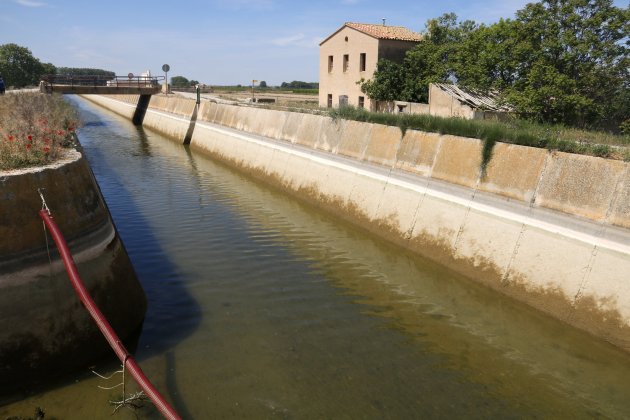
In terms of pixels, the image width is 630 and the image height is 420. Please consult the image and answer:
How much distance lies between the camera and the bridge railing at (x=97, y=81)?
43438 millimetres

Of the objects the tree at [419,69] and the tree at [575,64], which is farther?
the tree at [419,69]

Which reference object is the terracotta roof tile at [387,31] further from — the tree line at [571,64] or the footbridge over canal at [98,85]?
the footbridge over canal at [98,85]

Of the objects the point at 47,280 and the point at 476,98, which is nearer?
the point at 47,280

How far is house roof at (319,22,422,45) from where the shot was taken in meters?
33.8

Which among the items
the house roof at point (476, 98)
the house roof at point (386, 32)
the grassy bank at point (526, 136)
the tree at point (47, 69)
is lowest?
the tree at point (47, 69)

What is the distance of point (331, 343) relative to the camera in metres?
8.95

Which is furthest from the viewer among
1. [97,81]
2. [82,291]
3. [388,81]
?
[97,81]

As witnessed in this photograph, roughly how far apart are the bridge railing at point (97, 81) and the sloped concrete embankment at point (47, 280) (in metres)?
40.5

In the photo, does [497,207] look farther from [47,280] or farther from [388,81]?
[388,81]

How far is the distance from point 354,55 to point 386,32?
9.35ft

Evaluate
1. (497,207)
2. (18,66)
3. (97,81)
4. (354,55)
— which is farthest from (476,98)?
(18,66)

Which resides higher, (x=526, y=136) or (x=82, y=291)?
(x=526, y=136)

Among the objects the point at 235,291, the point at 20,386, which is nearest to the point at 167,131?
the point at 235,291

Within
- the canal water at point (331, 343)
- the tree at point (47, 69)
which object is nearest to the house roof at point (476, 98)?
the canal water at point (331, 343)
